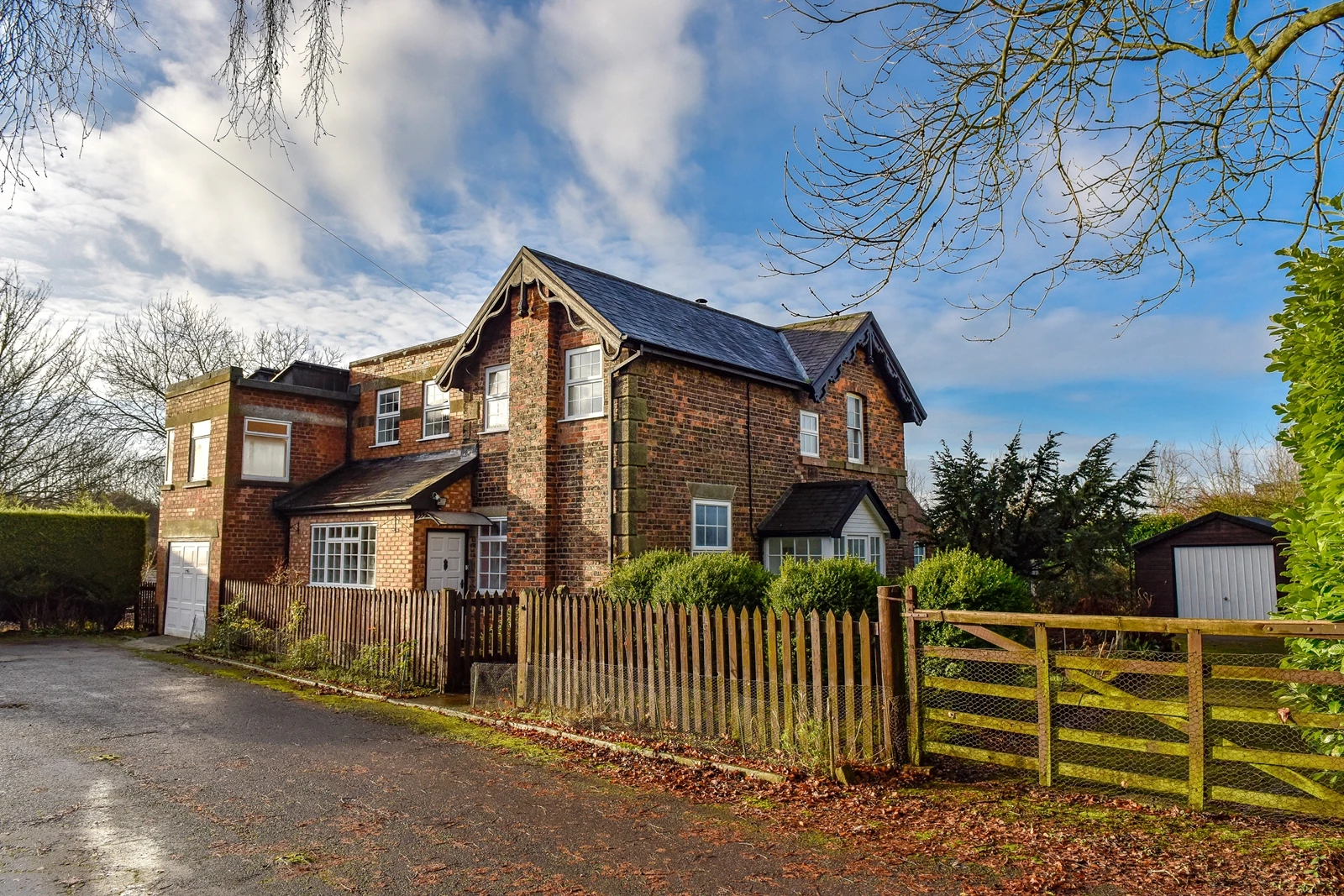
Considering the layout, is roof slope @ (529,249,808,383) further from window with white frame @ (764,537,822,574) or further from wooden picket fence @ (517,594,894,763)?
wooden picket fence @ (517,594,894,763)

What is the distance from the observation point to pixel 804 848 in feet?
19.4

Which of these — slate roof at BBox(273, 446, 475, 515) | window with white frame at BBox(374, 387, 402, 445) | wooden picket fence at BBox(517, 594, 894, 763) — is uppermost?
window with white frame at BBox(374, 387, 402, 445)

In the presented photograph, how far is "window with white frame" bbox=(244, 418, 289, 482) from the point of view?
21188 mm

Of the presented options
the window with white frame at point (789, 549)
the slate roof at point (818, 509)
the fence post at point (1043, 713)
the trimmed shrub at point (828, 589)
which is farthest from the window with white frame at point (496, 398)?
the fence post at point (1043, 713)

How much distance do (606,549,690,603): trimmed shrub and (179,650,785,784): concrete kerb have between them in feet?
Answer: 6.70

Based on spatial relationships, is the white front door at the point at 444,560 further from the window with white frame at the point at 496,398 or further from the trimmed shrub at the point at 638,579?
the trimmed shrub at the point at 638,579

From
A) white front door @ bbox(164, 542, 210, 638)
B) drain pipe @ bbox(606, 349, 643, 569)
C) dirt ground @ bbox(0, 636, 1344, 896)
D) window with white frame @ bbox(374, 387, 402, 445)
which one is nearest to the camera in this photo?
dirt ground @ bbox(0, 636, 1344, 896)

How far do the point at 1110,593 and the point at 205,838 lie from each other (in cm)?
1972

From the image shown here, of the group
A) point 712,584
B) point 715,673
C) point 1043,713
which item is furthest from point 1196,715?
point 712,584

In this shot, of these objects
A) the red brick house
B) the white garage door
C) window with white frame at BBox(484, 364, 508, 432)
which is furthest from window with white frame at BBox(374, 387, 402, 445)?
the white garage door

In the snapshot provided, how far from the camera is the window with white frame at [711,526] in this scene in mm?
16250

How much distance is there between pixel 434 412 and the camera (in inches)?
812

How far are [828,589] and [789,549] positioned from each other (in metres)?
7.58

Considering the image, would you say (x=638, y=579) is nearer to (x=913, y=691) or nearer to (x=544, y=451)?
(x=913, y=691)
